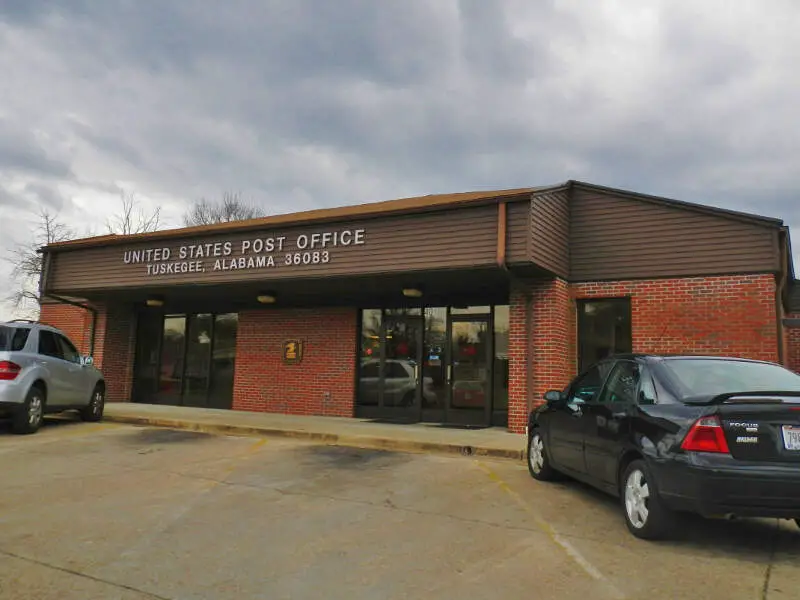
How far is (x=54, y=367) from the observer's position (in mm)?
11258

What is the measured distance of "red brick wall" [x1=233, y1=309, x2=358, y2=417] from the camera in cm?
1468

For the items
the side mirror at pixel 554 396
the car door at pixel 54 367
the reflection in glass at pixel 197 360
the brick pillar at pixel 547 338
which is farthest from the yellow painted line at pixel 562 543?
the reflection in glass at pixel 197 360

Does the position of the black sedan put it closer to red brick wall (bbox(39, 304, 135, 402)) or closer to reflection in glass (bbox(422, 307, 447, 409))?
reflection in glass (bbox(422, 307, 447, 409))

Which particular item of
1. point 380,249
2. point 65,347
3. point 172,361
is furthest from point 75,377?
point 380,249

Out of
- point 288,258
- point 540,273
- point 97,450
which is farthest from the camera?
point 288,258

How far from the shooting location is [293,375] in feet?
50.3

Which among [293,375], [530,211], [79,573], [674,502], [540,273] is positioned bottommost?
[79,573]

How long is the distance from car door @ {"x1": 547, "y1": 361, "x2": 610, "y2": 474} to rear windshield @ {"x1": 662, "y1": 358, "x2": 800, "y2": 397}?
3.11 ft

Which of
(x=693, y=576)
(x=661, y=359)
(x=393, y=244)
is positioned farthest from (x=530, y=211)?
(x=693, y=576)

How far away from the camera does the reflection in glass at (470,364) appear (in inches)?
515

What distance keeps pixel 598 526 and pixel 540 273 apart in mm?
6453

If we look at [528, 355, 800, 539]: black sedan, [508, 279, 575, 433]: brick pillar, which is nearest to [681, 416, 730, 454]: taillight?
[528, 355, 800, 539]: black sedan

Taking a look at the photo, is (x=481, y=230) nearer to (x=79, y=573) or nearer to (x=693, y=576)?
(x=693, y=576)

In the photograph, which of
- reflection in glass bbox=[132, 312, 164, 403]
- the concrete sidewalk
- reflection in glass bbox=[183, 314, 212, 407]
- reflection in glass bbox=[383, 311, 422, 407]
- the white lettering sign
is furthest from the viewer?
reflection in glass bbox=[132, 312, 164, 403]
